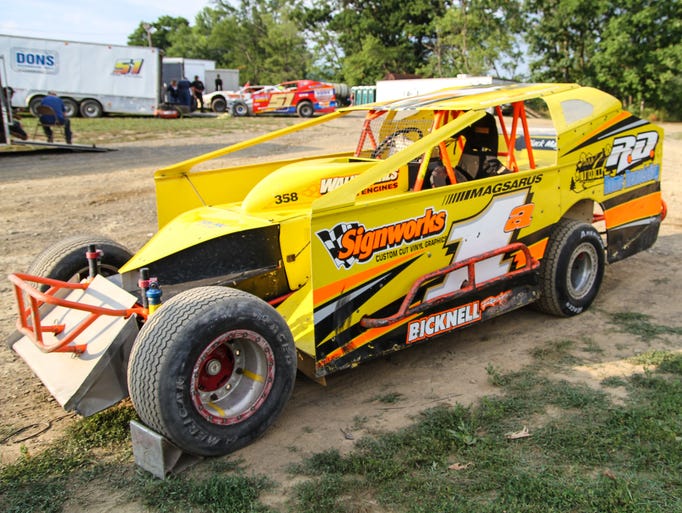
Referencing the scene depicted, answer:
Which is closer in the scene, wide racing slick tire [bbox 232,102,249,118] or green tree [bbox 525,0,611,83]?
wide racing slick tire [bbox 232,102,249,118]

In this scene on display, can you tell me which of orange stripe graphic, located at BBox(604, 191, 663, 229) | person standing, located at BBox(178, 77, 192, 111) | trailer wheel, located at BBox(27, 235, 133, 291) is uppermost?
→ person standing, located at BBox(178, 77, 192, 111)

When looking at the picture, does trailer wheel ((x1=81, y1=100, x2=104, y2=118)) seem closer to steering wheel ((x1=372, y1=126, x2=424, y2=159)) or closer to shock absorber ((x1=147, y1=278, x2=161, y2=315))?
steering wheel ((x1=372, y1=126, x2=424, y2=159))

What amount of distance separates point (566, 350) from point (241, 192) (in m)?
3.10

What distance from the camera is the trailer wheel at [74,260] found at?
457 centimetres

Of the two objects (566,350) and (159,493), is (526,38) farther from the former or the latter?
(159,493)

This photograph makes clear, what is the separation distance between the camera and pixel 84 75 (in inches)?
922

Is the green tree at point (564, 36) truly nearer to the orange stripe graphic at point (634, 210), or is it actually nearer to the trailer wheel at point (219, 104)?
the trailer wheel at point (219, 104)

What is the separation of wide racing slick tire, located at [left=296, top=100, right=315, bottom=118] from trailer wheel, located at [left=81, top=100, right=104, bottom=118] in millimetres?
8009

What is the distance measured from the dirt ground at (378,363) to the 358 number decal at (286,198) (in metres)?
1.36

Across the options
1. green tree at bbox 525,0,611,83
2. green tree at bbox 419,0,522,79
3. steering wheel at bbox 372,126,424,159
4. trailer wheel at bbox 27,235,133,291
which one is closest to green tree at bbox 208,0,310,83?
green tree at bbox 419,0,522,79

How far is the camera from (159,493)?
122 inches

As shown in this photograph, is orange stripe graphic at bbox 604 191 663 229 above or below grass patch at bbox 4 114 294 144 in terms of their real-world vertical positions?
above

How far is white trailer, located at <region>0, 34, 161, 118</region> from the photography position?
22.5 m

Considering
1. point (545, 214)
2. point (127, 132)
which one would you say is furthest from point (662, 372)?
point (127, 132)
